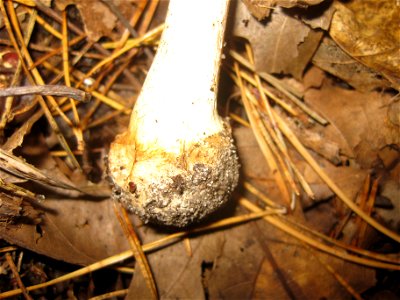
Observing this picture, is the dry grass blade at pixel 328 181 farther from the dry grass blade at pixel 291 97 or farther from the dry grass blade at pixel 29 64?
the dry grass blade at pixel 29 64

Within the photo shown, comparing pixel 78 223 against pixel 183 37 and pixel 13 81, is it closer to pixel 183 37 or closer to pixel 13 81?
pixel 13 81

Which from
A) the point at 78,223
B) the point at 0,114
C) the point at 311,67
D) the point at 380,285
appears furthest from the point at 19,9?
the point at 380,285

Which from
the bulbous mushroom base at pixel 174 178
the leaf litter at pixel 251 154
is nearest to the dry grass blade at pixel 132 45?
the leaf litter at pixel 251 154

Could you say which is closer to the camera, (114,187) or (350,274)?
(114,187)

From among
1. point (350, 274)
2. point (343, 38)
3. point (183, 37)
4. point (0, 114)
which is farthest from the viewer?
point (350, 274)

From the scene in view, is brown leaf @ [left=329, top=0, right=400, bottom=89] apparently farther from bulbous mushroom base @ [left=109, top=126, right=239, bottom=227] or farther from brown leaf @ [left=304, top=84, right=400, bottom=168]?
bulbous mushroom base @ [left=109, top=126, right=239, bottom=227]

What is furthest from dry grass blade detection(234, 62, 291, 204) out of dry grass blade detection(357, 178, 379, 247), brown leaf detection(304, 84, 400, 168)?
dry grass blade detection(357, 178, 379, 247)

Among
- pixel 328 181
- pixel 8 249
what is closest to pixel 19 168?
pixel 8 249
